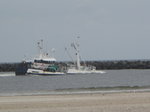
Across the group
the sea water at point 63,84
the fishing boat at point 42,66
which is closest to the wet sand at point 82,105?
the sea water at point 63,84

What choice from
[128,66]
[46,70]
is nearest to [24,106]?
[46,70]

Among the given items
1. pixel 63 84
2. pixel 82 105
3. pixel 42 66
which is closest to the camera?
pixel 82 105

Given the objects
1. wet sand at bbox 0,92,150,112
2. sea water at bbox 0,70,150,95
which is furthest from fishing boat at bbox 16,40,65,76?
wet sand at bbox 0,92,150,112

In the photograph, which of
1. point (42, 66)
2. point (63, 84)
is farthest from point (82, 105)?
point (42, 66)

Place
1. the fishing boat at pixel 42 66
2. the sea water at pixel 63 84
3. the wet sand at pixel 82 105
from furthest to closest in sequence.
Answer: the fishing boat at pixel 42 66 → the sea water at pixel 63 84 → the wet sand at pixel 82 105

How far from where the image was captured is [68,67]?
143m

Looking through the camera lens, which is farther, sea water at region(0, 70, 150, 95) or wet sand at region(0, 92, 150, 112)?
sea water at region(0, 70, 150, 95)

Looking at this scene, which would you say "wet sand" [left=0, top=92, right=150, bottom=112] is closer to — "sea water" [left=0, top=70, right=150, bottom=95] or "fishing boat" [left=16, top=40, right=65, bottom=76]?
"sea water" [left=0, top=70, right=150, bottom=95]

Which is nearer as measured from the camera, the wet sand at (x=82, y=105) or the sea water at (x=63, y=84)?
the wet sand at (x=82, y=105)

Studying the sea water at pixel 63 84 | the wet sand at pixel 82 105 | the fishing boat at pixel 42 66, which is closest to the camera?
the wet sand at pixel 82 105

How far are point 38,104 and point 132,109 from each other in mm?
6252

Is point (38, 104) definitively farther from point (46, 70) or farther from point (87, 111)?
point (46, 70)

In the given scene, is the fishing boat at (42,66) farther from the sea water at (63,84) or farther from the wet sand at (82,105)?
the wet sand at (82,105)

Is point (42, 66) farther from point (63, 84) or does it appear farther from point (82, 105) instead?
point (82, 105)
